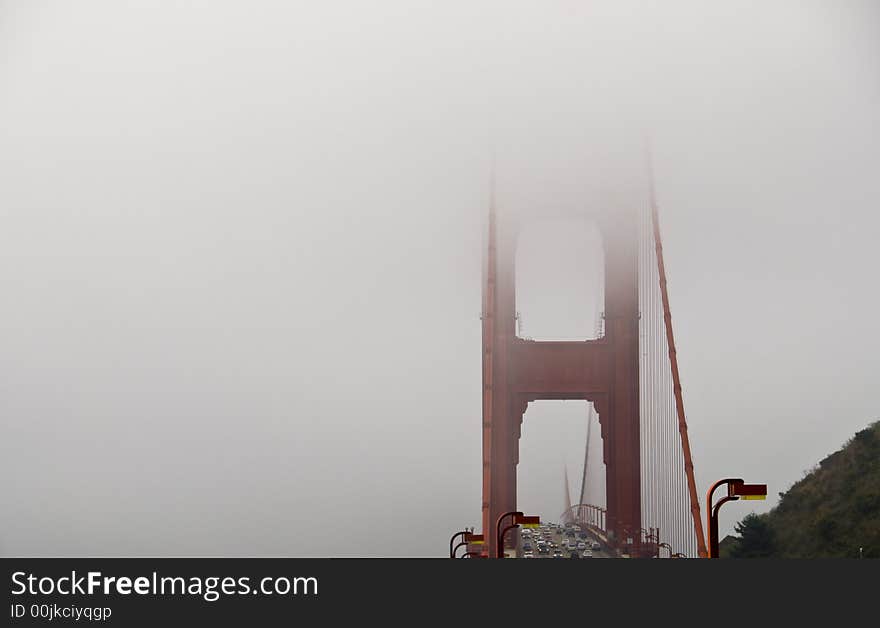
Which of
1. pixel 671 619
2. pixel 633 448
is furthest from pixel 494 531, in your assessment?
pixel 671 619

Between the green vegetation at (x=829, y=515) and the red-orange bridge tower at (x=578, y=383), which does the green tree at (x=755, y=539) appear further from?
the red-orange bridge tower at (x=578, y=383)

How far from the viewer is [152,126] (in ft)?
37.3

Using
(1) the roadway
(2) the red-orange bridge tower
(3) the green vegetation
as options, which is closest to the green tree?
(3) the green vegetation

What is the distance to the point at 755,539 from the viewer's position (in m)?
13.1

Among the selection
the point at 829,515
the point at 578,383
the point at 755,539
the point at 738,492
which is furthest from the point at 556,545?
the point at 738,492

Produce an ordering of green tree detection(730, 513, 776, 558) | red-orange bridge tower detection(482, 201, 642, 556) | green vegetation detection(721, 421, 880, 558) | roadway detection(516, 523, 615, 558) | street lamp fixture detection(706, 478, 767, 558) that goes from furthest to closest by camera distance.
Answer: green tree detection(730, 513, 776, 558) → roadway detection(516, 523, 615, 558) → green vegetation detection(721, 421, 880, 558) → red-orange bridge tower detection(482, 201, 642, 556) → street lamp fixture detection(706, 478, 767, 558)

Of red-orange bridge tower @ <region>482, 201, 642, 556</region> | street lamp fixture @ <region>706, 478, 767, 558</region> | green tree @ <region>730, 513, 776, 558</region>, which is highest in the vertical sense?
red-orange bridge tower @ <region>482, 201, 642, 556</region>

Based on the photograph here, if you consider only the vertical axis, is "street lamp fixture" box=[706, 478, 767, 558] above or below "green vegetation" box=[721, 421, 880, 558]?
below

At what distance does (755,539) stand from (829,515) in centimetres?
134

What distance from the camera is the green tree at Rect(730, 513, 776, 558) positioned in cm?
1296

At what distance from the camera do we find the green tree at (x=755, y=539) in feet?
42.5

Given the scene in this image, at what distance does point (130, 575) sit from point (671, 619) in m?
2.31

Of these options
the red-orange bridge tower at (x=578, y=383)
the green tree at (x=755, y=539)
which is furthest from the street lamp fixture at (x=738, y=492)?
the green tree at (x=755, y=539)

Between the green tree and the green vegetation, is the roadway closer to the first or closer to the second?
the green tree
